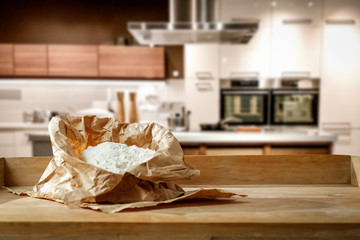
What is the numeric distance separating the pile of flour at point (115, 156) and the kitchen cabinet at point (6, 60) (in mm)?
3058

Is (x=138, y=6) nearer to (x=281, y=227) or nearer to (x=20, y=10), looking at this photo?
(x=20, y=10)

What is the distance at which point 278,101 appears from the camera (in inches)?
123

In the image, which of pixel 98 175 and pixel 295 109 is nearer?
pixel 98 175

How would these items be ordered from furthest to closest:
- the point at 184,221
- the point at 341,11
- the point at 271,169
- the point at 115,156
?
the point at 341,11, the point at 271,169, the point at 115,156, the point at 184,221

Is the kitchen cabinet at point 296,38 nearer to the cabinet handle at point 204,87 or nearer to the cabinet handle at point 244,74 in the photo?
the cabinet handle at point 244,74

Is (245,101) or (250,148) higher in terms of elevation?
(245,101)

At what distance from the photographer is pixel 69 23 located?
11.4 ft

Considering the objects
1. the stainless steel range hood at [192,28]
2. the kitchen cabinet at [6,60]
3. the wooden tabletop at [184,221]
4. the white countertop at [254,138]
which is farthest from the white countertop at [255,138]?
the kitchen cabinet at [6,60]

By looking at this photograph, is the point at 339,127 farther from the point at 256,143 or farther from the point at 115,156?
the point at 115,156

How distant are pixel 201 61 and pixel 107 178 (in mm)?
2709

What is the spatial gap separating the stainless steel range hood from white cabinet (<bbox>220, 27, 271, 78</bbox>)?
0.49 m

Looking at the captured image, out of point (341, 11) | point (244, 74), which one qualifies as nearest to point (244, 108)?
point (244, 74)

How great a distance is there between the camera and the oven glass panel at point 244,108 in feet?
10.3

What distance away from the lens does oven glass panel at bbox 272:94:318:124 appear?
10.2ft
